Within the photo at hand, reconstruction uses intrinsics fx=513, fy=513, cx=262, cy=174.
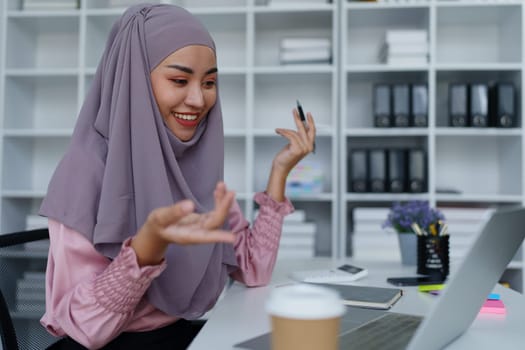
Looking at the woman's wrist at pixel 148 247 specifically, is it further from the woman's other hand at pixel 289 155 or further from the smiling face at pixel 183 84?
the woman's other hand at pixel 289 155

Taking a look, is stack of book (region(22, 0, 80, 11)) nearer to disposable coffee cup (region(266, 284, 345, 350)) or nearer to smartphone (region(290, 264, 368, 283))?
smartphone (region(290, 264, 368, 283))

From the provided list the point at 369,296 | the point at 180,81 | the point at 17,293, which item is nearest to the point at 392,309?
the point at 369,296

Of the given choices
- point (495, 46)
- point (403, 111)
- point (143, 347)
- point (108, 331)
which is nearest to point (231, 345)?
point (108, 331)

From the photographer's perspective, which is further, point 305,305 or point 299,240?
point 299,240

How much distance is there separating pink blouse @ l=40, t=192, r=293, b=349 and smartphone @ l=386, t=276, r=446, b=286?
0.52 metres

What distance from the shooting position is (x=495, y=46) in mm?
2826

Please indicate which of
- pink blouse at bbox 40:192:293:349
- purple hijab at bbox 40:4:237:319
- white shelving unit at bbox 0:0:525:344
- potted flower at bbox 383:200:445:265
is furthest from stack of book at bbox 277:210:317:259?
pink blouse at bbox 40:192:293:349

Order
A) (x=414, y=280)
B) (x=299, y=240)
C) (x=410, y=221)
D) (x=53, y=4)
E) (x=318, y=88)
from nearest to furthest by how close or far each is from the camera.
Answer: (x=414, y=280) < (x=410, y=221) < (x=299, y=240) < (x=53, y=4) < (x=318, y=88)

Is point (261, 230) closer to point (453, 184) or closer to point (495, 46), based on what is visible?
point (453, 184)

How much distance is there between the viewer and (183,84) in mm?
1117

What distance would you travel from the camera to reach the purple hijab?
38.5 inches

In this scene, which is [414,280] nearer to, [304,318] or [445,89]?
[304,318]

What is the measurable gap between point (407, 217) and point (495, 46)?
1806 mm

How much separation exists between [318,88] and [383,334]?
2.25m
